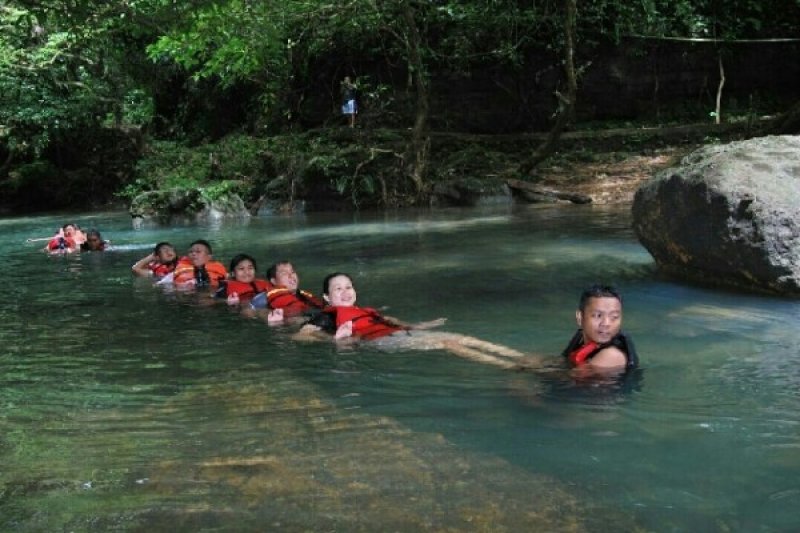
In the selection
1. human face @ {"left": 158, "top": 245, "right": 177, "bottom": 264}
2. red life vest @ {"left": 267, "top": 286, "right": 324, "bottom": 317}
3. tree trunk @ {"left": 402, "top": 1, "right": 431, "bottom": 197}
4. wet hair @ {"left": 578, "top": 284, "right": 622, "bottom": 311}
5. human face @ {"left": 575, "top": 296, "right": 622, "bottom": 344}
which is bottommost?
red life vest @ {"left": 267, "top": 286, "right": 324, "bottom": 317}

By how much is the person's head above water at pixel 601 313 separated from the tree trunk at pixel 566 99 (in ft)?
48.4

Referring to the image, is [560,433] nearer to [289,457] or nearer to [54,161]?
[289,457]

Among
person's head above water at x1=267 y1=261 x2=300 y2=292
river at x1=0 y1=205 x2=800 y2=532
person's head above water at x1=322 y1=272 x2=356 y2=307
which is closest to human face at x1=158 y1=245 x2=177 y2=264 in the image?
river at x1=0 y1=205 x2=800 y2=532

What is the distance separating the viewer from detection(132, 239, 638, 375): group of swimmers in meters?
5.04

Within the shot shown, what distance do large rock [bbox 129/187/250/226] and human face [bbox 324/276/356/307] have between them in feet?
47.8

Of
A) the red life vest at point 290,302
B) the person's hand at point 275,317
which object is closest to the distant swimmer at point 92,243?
the red life vest at point 290,302

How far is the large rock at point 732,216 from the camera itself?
7.32 meters

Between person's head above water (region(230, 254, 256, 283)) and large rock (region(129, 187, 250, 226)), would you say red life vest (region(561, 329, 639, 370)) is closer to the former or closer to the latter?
person's head above water (region(230, 254, 256, 283))

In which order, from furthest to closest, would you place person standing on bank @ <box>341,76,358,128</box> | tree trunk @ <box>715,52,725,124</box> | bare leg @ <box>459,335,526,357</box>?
person standing on bank @ <box>341,76,358,128</box>
tree trunk @ <box>715,52,725,124</box>
bare leg @ <box>459,335,526,357</box>

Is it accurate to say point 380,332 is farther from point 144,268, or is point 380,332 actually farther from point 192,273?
point 144,268

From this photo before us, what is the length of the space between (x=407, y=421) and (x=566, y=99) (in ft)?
53.5

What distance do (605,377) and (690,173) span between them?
13.4ft

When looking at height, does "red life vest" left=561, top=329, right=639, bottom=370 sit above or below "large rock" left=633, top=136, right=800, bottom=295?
below

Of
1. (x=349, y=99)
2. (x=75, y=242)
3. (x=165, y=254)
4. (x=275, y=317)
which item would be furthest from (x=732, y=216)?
(x=349, y=99)
